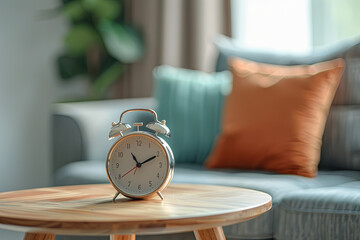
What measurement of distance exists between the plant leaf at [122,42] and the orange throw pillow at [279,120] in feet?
4.34

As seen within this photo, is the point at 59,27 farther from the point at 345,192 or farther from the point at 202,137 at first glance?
the point at 345,192

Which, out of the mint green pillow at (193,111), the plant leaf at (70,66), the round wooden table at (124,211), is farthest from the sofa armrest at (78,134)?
the plant leaf at (70,66)

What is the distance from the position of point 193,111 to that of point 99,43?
140 cm

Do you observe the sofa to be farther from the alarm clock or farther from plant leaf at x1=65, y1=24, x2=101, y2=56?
plant leaf at x1=65, y1=24, x2=101, y2=56

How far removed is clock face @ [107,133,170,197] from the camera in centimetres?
110

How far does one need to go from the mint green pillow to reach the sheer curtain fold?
64cm

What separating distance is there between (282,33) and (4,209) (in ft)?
7.09

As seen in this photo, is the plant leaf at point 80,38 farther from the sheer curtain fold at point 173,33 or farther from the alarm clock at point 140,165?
the alarm clock at point 140,165

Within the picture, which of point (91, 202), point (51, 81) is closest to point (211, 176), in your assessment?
point (91, 202)

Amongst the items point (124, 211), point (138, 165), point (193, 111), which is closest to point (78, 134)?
point (193, 111)

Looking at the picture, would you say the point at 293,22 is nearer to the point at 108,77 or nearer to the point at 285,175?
the point at 108,77

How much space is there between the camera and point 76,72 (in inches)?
134

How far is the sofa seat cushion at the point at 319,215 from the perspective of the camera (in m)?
1.33

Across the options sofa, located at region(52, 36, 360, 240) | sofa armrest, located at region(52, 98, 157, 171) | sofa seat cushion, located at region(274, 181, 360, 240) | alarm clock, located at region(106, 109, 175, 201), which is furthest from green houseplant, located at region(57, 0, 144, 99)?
alarm clock, located at region(106, 109, 175, 201)
